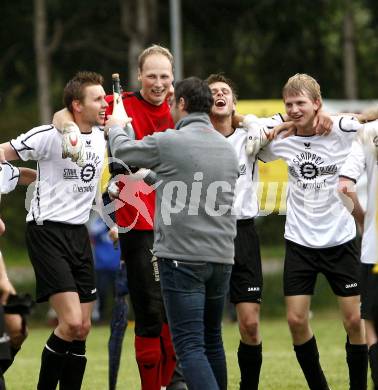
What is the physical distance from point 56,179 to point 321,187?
198cm

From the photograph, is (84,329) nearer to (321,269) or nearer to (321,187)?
(321,269)

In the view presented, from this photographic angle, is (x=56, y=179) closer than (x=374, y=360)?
No

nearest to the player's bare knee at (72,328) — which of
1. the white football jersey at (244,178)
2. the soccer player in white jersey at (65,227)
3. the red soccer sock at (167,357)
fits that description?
the soccer player in white jersey at (65,227)

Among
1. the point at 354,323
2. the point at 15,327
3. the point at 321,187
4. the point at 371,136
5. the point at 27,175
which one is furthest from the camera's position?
the point at 27,175

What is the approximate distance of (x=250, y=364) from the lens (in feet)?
30.4

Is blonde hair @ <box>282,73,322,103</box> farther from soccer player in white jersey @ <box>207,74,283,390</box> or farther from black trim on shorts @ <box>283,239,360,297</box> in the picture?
black trim on shorts @ <box>283,239,360,297</box>

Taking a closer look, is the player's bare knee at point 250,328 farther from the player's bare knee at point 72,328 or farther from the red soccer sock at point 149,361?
the player's bare knee at point 72,328

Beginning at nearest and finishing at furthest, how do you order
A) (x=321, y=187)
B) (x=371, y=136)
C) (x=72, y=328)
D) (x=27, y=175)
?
(x=371, y=136) → (x=72, y=328) → (x=321, y=187) → (x=27, y=175)

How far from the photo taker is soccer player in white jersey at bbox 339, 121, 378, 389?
24.7 ft

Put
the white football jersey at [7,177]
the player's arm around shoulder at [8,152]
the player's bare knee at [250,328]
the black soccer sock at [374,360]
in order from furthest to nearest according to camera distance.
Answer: the white football jersey at [7,177], the player's bare knee at [250,328], the player's arm around shoulder at [8,152], the black soccer sock at [374,360]

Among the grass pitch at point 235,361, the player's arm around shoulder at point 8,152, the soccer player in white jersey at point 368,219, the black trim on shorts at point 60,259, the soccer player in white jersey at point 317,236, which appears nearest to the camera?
the soccer player in white jersey at point 368,219

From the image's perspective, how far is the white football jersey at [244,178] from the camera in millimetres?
9398

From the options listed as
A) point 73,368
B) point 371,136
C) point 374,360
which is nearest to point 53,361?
point 73,368

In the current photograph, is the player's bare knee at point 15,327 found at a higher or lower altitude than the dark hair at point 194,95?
lower
